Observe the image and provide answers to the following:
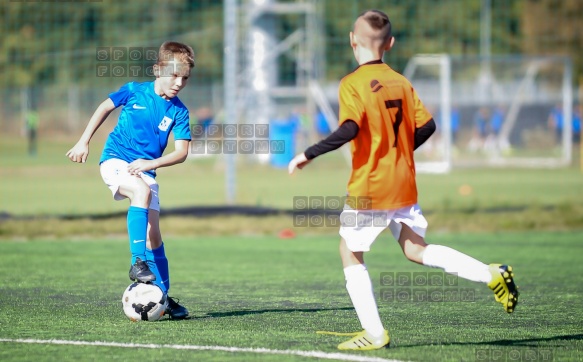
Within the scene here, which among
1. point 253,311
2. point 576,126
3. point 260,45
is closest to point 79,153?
point 253,311

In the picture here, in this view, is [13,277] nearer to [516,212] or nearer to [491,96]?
[516,212]

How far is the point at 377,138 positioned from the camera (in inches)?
214

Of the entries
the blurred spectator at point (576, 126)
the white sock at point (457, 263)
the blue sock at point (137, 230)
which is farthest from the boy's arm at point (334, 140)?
the blurred spectator at point (576, 126)

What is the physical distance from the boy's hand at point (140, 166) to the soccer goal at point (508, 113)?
21.6 m

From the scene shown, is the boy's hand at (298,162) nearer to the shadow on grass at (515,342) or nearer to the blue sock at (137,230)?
the shadow on grass at (515,342)

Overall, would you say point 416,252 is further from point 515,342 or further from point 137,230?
point 137,230

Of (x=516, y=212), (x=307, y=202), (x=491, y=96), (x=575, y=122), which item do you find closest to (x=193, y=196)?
(x=307, y=202)

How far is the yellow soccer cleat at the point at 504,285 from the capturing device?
541cm

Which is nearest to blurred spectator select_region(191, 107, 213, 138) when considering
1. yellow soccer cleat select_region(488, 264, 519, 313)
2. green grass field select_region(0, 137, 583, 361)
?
green grass field select_region(0, 137, 583, 361)

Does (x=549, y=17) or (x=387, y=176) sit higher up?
(x=549, y=17)

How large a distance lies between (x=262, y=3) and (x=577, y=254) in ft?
65.8

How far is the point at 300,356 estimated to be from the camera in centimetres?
519

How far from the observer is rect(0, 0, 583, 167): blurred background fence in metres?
24.2

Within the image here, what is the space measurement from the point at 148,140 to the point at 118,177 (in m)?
0.37
